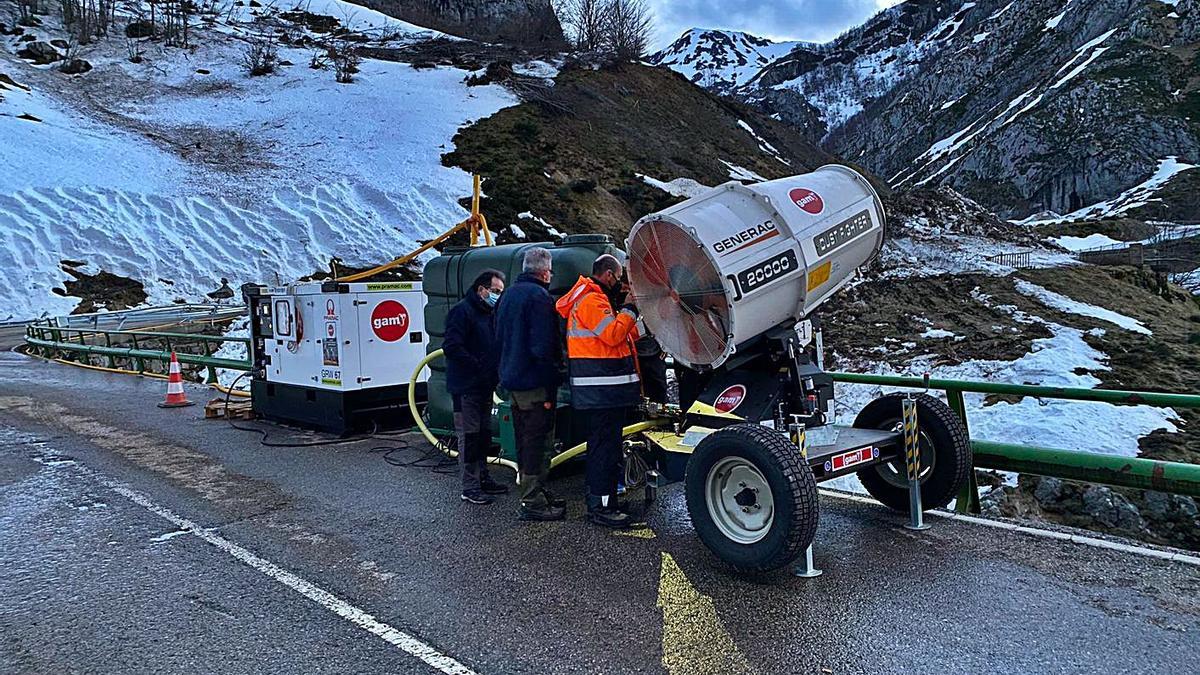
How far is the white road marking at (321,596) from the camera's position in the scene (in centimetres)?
383

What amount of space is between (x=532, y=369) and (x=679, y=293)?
1252mm

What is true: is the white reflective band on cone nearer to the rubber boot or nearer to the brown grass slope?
the rubber boot

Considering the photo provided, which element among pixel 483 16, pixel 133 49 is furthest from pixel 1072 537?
pixel 483 16

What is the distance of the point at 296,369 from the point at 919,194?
151 feet

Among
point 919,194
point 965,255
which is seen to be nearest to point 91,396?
point 965,255

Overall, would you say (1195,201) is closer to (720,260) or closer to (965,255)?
(965,255)

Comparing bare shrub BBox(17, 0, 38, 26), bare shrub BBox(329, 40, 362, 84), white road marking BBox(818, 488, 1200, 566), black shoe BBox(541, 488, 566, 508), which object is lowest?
white road marking BBox(818, 488, 1200, 566)

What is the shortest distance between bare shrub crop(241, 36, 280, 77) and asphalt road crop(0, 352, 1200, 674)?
52.7 m

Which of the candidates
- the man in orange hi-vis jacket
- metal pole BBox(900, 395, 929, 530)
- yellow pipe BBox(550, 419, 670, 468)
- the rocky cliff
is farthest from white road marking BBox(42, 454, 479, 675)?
the rocky cliff

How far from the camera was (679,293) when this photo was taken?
545 centimetres

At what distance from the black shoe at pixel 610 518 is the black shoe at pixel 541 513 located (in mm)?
A: 300

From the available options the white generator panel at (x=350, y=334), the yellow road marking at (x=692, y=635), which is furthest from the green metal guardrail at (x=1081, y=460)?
the white generator panel at (x=350, y=334)

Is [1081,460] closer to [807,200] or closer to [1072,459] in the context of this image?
[1072,459]

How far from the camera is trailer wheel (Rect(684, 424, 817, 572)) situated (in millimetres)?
4426
